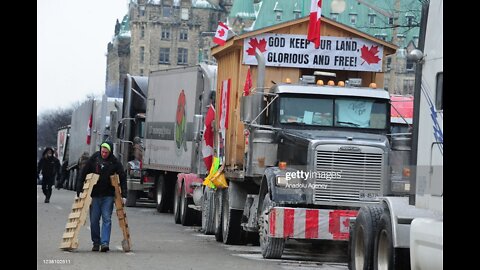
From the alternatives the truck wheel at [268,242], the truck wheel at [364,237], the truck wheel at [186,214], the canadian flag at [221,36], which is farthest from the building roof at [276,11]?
the truck wheel at [364,237]

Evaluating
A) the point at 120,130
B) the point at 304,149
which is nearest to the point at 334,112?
the point at 304,149

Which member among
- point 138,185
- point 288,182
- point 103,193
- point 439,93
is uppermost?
point 439,93

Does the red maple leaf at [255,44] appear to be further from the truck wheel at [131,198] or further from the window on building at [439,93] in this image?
the truck wheel at [131,198]

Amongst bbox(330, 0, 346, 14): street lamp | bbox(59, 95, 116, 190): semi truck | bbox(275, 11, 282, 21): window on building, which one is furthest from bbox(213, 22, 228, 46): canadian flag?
bbox(275, 11, 282, 21): window on building

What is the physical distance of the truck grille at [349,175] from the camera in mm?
20219

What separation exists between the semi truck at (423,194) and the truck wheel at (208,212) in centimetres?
1055

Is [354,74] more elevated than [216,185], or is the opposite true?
[354,74]

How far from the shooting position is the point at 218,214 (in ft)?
83.5

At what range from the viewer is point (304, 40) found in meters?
23.5

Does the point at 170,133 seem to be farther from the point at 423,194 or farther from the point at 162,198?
the point at 423,194

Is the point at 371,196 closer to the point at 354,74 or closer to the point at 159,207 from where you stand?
the point at 354,74

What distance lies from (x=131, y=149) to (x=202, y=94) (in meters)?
10.5

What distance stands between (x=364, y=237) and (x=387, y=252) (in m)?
1.01
